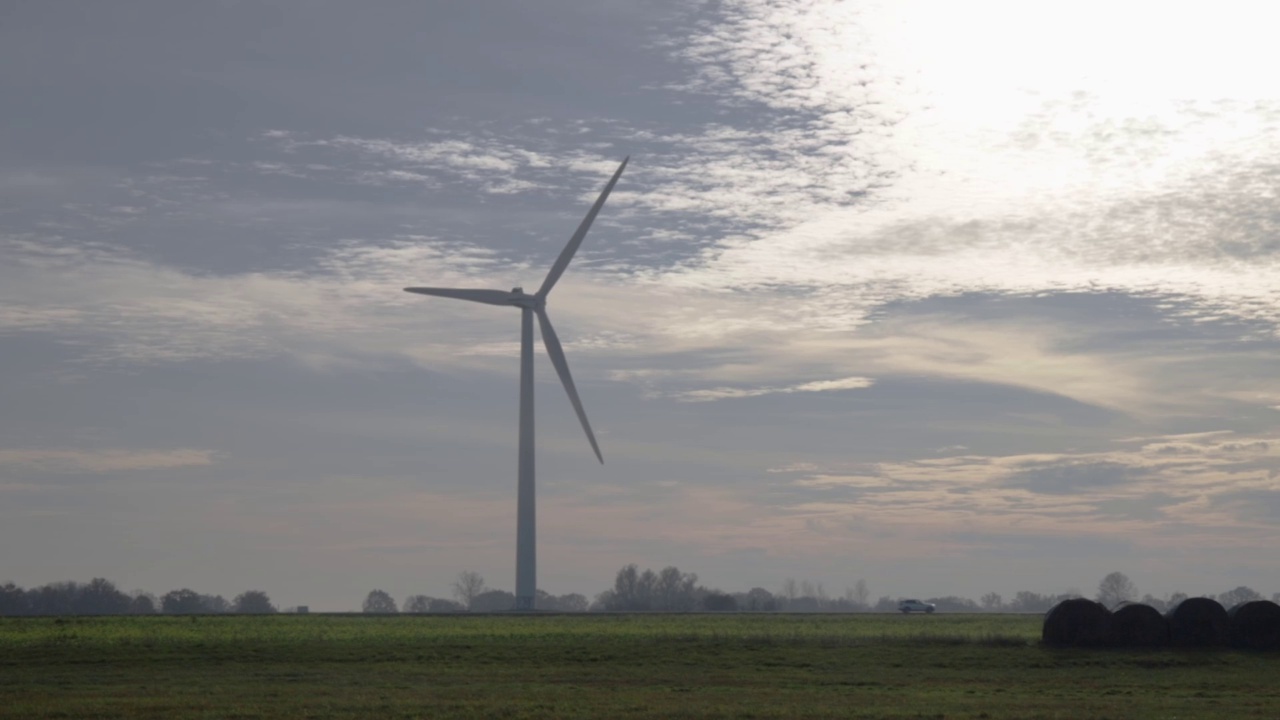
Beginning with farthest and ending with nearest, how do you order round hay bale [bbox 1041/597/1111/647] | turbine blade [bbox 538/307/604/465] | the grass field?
turbine blade [bbox 538/307/604/465] → round hay bale [bbox 1041/597/1111/647] → the grass field

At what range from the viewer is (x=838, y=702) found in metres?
48.1

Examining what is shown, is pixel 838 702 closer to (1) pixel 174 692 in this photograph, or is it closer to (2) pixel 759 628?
(1) pixel 174 692

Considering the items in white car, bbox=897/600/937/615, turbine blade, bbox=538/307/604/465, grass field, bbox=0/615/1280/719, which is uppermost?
turbine blade, bbox=538/307/604/465

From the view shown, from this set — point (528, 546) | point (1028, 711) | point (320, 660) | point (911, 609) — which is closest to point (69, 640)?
point (320, 660)

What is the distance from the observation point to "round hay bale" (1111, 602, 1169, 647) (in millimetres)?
73625

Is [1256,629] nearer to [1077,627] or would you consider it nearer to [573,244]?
[1077,627]

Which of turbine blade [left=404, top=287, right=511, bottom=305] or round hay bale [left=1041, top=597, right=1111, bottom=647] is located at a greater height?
turbine blade [left=404, top=287, right=511, bottom=305]

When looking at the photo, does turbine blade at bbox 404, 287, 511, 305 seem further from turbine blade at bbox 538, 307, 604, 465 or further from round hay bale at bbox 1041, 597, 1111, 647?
round hay bale at bbox 1041, 597, 1111, 647

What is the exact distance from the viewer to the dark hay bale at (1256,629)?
7430 cm

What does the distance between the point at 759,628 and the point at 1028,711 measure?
43597 mm

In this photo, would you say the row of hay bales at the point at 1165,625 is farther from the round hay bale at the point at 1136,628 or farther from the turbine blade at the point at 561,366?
the turbine blade at the point at 561,366

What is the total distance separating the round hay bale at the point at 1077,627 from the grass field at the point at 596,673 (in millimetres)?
1796

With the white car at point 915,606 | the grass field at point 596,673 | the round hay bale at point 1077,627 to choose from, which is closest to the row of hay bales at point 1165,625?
the round hay bale at point 1077,627

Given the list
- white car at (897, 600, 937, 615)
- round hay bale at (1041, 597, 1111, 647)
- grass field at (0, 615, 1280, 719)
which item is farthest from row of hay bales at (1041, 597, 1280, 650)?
white car at (897, 600, 937, 615)
